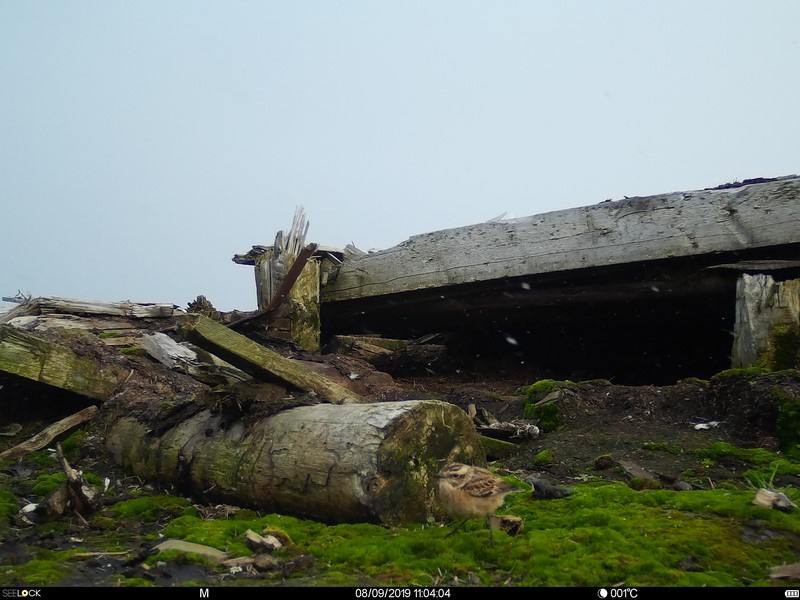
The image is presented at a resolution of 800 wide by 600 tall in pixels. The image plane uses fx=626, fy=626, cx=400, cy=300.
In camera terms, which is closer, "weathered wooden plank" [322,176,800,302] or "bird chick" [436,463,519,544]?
"bird chick" [436,463,519,544]

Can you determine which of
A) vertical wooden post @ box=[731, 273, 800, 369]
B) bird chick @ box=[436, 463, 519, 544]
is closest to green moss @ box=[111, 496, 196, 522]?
bird chick @ box=[436, 463, 519, 544]

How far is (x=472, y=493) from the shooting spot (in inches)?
121

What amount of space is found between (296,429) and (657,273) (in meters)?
4.64

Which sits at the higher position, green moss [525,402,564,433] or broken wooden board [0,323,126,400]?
broken wooden board [0,323,126,400]

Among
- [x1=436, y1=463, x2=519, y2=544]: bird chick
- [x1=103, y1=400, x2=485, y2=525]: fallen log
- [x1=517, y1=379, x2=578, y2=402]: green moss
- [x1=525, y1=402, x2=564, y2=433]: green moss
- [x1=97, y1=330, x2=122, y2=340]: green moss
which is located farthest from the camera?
[x1=97, y1=330, x2=122, y2=340]: green moss

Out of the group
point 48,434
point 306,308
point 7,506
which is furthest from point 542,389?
point 48,434

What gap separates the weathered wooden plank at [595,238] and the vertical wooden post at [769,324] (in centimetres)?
60

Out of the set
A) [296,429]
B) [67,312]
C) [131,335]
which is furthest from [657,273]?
[67,312]

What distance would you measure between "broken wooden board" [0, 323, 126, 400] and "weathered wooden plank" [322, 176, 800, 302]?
3329mm

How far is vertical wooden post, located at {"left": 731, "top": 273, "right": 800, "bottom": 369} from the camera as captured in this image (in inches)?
215

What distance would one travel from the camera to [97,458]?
544 centimetres

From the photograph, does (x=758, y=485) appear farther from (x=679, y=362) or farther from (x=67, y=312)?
(x=67, y=312)

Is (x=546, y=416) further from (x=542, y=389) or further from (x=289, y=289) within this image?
(x=289, y=289)

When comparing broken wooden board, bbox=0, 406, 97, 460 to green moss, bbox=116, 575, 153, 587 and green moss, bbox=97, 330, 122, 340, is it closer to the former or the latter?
green moss, bbox=97, 330, 122, 340
